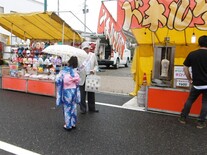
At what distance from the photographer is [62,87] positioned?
16.0ft

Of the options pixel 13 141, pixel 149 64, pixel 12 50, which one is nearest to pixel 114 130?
pixel 13 141

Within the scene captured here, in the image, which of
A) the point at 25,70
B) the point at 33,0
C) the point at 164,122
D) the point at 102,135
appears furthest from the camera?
the point at 33,0

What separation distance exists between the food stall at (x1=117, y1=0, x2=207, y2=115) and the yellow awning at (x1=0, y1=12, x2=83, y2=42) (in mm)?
2238

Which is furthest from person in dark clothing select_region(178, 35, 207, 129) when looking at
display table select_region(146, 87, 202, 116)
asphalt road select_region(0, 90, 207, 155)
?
display table select_region(146, 87, 202, 116)

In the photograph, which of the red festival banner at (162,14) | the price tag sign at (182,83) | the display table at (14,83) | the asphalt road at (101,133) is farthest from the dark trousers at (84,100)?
the display table at (14,83)

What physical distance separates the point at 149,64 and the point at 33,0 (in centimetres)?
2047

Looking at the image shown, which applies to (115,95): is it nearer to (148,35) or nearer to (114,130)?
(148,35)

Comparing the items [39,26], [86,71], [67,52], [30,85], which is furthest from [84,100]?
[39,26]

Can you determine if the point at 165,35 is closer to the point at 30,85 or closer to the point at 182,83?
the point at 182,83

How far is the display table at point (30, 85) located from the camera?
26.3ft

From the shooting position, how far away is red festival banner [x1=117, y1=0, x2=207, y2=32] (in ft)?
17.7

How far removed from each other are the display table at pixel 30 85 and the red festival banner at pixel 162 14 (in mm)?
3196

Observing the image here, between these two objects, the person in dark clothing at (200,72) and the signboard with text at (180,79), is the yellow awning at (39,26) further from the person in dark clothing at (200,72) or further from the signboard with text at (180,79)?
the person in dark clothing at (200,72)

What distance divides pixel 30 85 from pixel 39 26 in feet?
6.86
